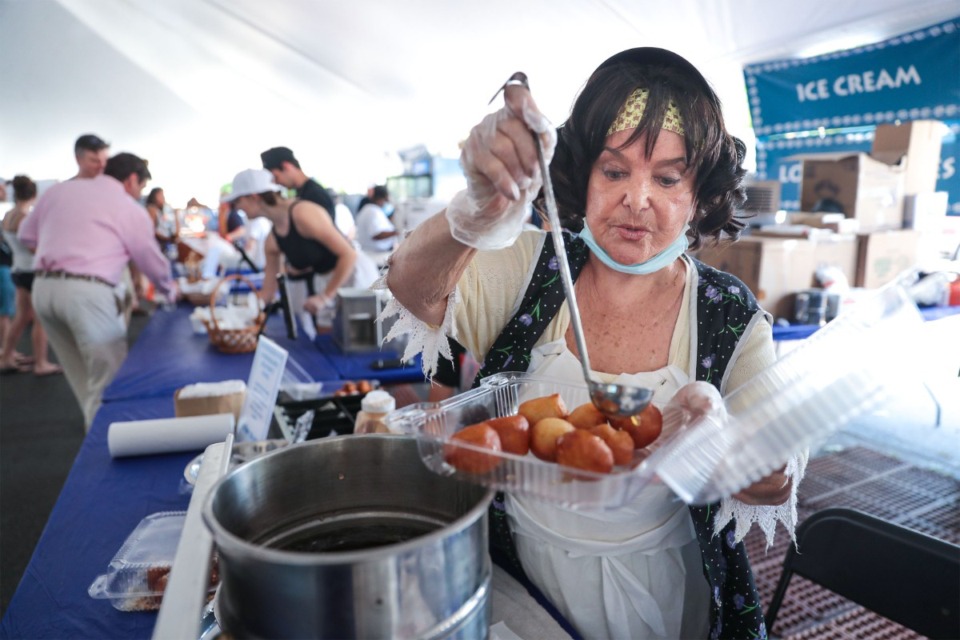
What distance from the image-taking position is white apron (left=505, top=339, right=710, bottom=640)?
122 centimetres

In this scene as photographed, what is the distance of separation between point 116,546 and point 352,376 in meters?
1.54

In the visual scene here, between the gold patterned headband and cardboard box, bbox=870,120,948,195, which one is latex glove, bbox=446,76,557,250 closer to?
the gold patterned headband

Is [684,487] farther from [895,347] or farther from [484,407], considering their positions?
[484,407]

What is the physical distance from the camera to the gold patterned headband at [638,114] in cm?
128

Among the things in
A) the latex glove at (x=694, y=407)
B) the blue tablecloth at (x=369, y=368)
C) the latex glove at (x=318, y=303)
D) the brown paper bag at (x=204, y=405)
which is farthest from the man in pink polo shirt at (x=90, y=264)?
the latex glove at (x=694, y=407)

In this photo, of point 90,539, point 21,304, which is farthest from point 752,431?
point 21,304

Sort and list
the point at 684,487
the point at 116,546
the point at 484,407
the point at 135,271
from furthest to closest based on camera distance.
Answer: the point at 135,271, the point at 116,546, the point at 484,407, the point at 684,487

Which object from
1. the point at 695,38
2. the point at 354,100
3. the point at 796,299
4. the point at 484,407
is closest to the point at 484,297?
the point at 484,407

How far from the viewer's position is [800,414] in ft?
2.17

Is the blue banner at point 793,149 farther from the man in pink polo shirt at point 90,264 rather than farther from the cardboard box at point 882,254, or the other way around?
the man in pink polo shirt at point 90,264

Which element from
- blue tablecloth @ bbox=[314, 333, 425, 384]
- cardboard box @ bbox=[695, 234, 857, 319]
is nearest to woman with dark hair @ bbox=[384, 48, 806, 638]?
blue tablecloth @ bbox=[314, 333, 425, 384]

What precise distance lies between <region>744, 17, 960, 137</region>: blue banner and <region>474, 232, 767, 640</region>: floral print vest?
328cm

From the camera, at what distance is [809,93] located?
14.9 ft

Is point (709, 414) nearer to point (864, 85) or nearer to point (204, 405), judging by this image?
point (204, 405)
